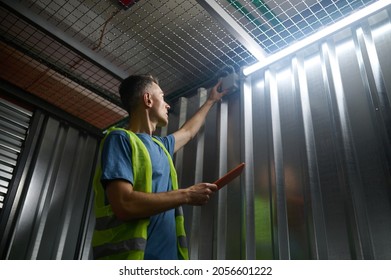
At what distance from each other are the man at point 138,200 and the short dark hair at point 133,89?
30cm

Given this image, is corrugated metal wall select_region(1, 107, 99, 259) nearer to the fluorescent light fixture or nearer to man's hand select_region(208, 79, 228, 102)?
man's hand select_region(208, 79, 228, 102)

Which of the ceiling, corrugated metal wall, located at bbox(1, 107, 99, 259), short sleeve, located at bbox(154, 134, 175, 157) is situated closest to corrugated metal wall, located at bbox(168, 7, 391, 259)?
the ceiling

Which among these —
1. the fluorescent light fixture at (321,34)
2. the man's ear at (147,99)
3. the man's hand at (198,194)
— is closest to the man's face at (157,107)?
the man's ear at (147,99)

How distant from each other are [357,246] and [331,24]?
4.23ft

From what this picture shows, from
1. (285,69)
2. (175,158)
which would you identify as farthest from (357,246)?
(175,158)

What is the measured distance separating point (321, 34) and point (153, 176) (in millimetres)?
1331

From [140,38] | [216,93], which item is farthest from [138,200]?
[140,38]

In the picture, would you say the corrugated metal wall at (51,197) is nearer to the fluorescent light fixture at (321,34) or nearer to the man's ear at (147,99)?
the man's ear at (147,99)

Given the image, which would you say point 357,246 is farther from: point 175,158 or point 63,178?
point 63,178

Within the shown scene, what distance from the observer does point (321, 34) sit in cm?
203

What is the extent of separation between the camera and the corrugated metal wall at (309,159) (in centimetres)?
165

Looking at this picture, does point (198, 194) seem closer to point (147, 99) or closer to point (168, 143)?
point (168, 143)

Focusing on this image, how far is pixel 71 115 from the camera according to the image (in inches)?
128
